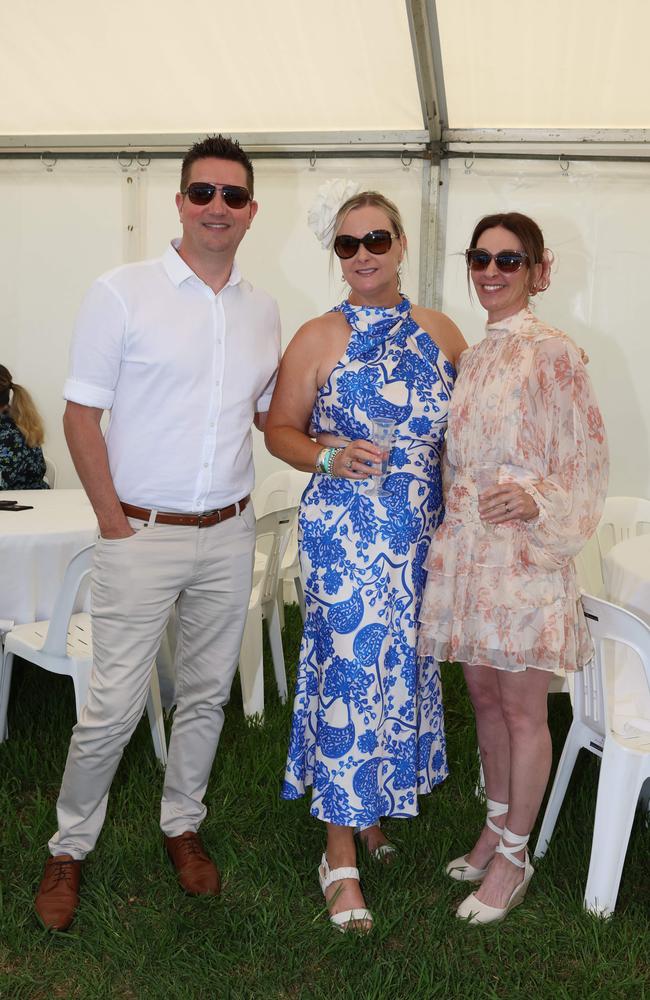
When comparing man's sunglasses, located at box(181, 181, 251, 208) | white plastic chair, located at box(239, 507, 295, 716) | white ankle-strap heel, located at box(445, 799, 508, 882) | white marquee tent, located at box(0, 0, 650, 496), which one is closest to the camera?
man's sunglasses, located at box(181, 181, 251, 208)

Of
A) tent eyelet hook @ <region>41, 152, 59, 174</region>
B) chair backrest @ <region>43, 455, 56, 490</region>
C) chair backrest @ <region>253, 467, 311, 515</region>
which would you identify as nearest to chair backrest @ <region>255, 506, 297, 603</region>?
chair backrest @ <region>253, 467, 311, 515</region>

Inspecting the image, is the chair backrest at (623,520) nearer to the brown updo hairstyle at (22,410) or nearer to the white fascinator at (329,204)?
the white fascinator at (329,204)

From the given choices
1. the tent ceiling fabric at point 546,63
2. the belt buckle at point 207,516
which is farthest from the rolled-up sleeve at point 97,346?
the tent ceiling fabric at point 546,63

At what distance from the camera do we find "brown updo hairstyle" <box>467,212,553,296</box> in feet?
7.91

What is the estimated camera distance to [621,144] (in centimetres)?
537

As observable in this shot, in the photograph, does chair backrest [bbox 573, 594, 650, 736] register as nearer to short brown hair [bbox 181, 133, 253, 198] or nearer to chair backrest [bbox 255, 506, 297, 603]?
short brown hair [bbox 181, 133, 253, 198]

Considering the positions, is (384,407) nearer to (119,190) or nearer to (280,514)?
(280,514)

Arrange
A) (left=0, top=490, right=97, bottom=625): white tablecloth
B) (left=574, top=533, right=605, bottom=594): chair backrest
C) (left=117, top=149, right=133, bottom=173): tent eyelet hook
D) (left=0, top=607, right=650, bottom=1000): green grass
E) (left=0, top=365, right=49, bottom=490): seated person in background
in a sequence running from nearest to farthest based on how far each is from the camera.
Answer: (left=0, top=607, right=650, bottom=1000): green grass, (left=0, top=490, right=97, bottom=625): white tablecloth, (left=574, top=533, right=605, bottom=594): chair backrest, (left=0, top=365, right=49, bottom=490): seated person in background, (left=117, top=149, right=133, bottom=173): tent eyelet hook

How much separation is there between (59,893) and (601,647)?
1.60m

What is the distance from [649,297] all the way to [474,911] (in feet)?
13.5

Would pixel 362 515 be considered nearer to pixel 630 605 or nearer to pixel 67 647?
pixel 630 605

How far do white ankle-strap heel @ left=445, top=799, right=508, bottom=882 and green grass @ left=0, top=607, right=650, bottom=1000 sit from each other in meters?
0.04

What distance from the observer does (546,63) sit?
5117 millimetres

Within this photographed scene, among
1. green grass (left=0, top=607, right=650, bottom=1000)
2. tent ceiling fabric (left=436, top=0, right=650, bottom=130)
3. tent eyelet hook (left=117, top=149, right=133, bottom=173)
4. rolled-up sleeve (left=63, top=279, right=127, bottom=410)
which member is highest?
tent ceiling fabric (left=436, top=0, right=650, bottom=130)
